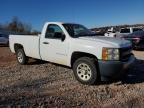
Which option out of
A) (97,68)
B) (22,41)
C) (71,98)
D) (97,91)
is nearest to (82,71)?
(97,68)

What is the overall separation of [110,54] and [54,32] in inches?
98.9

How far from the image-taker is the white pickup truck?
21.2 ft

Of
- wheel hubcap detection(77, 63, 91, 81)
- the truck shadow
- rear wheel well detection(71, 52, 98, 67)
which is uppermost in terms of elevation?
rear wheel well detection(71, 52, 98, 67)

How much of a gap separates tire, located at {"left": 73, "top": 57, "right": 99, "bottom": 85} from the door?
0.71m

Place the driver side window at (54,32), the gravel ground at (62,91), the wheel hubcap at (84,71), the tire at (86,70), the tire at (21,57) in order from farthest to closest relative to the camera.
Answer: the tire at (21,57) → the driver side window at (54,32) → the wheel hubcap at (84,71) → the tire at (86,70) → the gravel ground at (62,91)

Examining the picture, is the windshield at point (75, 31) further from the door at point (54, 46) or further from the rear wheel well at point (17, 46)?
the rear wheel well at point (17, 46)

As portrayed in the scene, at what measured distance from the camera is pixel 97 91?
6195 millimetres

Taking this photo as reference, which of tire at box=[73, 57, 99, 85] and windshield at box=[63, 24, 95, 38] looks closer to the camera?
tire at box=[73, 57, 99, 85]

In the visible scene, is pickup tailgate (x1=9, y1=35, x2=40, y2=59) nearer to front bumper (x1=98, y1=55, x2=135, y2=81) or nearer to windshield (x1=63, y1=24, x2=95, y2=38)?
windshield (x1=63, y1=24, x2=95, y2=38)

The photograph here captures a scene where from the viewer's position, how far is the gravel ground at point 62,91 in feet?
17.4

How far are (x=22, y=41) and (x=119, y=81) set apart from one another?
4456 mm

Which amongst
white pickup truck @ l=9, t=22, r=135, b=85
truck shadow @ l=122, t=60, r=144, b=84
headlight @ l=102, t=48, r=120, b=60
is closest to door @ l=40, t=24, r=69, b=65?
white pickup truck @ l=9, t=22, r=135, b=85

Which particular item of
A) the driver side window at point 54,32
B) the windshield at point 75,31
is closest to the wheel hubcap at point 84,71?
the windshield at point 75,31

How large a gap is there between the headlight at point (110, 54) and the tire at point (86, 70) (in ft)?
1.34
